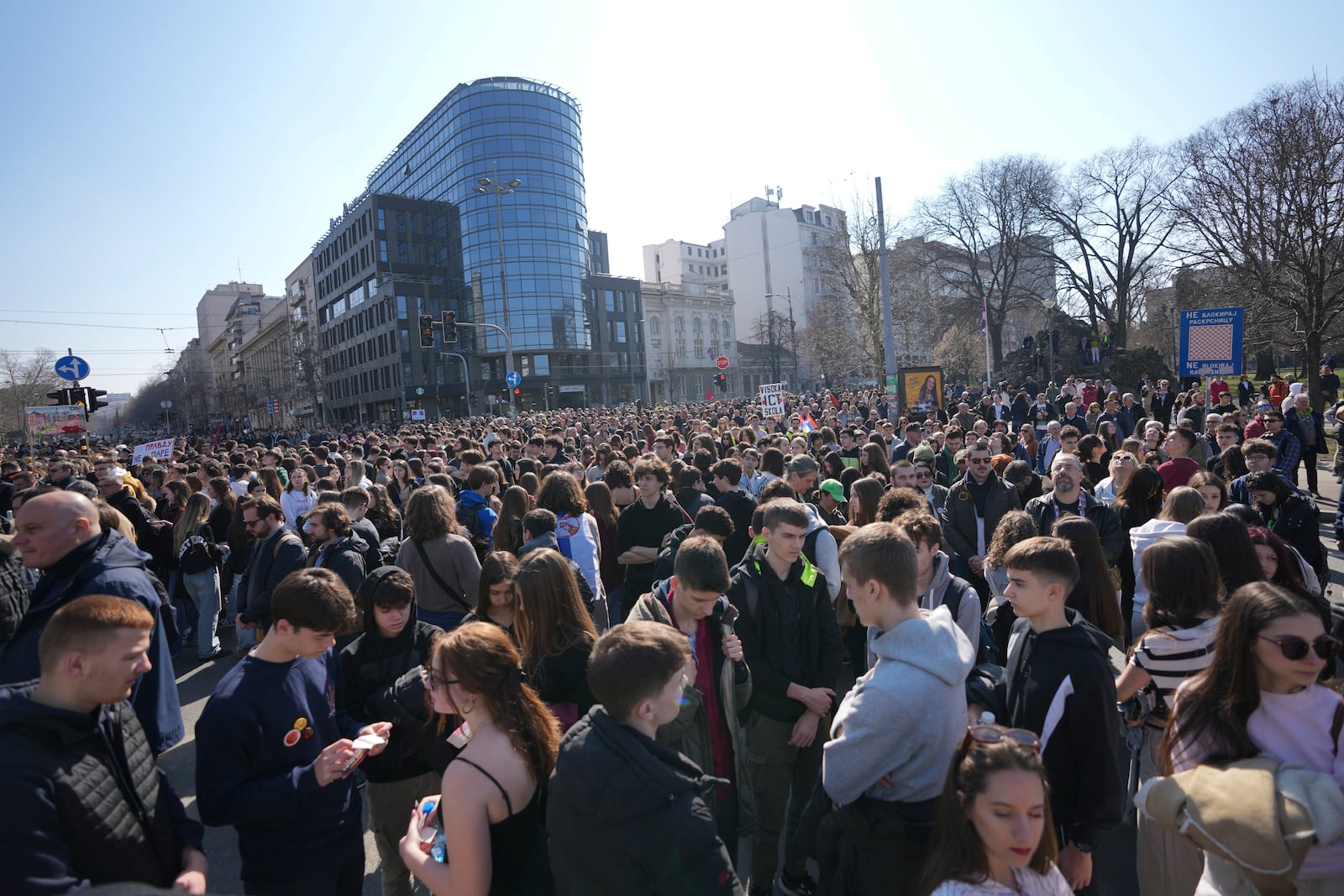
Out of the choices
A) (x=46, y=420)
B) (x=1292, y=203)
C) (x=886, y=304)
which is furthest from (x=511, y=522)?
(x=46, y=420)

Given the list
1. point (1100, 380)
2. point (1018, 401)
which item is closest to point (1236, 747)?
point (1018, 401)

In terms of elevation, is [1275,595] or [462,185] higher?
[462,185]

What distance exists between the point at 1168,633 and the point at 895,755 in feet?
4.95

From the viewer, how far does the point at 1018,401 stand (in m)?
18.7

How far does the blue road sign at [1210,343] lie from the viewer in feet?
35.0

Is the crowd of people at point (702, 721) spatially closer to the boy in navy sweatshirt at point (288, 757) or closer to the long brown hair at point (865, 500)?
the boy in navy sweatshirt at point (288, 757)

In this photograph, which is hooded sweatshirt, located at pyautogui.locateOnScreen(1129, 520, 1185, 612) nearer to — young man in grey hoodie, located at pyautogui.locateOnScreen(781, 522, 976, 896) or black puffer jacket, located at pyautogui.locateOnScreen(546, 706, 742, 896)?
young man in grey hoodie, located at pyautogui.locateOnScreen(781, 522, 976, 896)

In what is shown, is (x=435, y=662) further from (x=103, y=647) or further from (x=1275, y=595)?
(x=1275, y=595)

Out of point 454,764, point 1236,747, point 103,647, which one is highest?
point 103,647

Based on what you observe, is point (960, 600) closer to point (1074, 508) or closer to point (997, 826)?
point (997, 826)

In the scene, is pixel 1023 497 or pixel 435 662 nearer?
pixel 435 662

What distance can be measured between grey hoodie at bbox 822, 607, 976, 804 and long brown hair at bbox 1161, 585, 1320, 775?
750 mm

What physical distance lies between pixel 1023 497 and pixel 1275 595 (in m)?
6.52

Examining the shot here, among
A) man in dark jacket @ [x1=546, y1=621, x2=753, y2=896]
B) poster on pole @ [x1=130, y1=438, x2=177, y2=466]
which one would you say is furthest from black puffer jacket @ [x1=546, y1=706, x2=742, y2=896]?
poster on pole @ [x1=130, y1=438, x2=177, y2=466]
